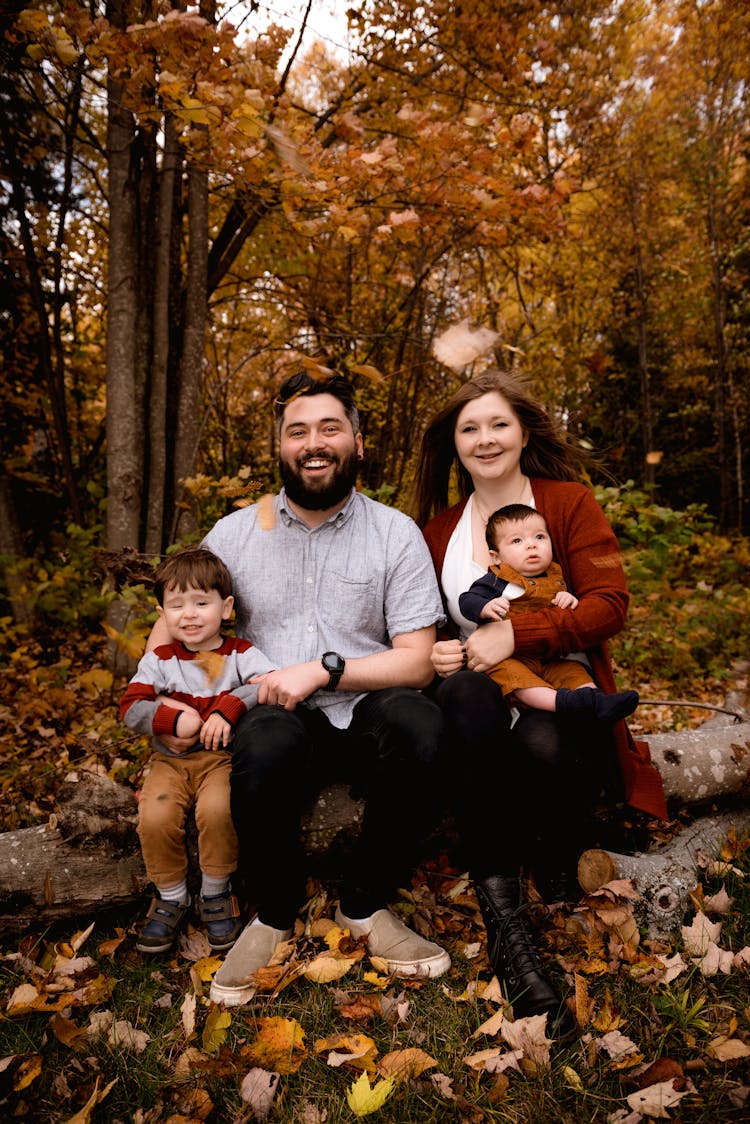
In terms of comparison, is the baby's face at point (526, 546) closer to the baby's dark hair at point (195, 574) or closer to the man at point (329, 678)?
the man at point (329, 678)

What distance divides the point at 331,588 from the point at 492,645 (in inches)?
26.2

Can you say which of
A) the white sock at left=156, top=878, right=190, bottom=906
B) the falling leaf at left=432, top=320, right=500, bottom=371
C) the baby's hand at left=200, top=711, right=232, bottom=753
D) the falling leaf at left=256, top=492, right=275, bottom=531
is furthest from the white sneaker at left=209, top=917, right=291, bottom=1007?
the falling leaf at left=432, top=320, right=500, bottom=371

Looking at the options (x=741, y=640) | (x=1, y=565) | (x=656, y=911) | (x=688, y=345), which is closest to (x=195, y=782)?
(x=656, y=911)

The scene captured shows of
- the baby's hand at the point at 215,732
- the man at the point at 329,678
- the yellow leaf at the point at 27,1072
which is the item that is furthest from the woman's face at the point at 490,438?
the yellow leaf at the point at 27,1072

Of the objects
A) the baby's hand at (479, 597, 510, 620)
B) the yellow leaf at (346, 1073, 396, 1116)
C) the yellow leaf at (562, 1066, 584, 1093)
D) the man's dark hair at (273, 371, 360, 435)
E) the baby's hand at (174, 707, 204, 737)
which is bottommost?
the yellow leaf at (346, 1073, 396, 1116)

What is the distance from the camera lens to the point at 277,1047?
6.30ft

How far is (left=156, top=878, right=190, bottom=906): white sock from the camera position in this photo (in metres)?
2.39

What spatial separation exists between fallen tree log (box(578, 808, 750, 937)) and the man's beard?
1.62m

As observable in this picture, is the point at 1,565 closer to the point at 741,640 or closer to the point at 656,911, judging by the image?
the point at 656,911

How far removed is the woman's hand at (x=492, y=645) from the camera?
2426 mm

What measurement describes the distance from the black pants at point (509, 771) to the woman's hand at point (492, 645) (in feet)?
0.25

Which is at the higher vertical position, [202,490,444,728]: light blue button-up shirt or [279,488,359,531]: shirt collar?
[279,488,359,531]: shirt collar

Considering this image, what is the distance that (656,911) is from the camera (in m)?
2.25

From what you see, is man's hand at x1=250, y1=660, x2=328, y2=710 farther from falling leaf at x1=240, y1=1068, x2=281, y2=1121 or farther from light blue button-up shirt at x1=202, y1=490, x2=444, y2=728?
falling leaf at x1=240, y1=1068, x2=281, y2=1121
